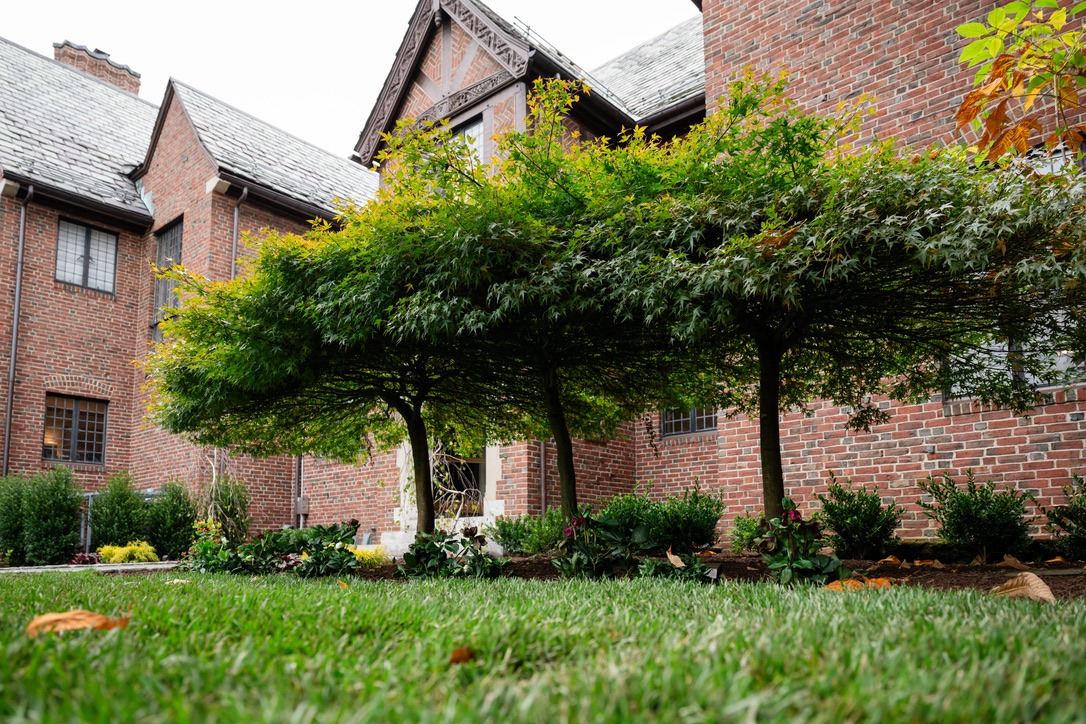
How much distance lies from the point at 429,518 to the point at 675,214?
4315 mm

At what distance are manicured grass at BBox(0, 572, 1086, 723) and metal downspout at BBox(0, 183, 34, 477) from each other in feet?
51.9

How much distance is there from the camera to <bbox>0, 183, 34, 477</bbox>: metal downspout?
16.6m

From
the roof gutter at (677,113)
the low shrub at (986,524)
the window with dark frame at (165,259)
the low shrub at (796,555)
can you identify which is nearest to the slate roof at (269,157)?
the window with dark frame at (165,259)

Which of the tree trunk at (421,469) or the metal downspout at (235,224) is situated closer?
the tree trunk at (421,469)

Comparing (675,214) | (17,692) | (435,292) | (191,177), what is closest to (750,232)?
(675,214)

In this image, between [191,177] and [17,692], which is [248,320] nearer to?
[17,692]

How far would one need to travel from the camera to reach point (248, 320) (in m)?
6.92

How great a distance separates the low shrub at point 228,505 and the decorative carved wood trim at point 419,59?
722 cm

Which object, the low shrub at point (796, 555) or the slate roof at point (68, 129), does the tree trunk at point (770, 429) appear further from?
the slate roof at point (68, 129)

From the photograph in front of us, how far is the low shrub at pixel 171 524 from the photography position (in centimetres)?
1416

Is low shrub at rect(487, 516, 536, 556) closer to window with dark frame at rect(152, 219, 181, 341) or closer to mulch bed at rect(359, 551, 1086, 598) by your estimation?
mulch bed at rect(359, 551, 1086, 598)

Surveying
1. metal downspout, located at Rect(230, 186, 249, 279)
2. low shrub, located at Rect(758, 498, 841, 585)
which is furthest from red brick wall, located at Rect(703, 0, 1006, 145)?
metal downspout, located at Rect(230, 186, 249, 279)

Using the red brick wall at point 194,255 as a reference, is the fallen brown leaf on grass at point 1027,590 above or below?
below

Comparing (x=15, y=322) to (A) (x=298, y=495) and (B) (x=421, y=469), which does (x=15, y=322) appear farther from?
(B) (x=421, y=469)
